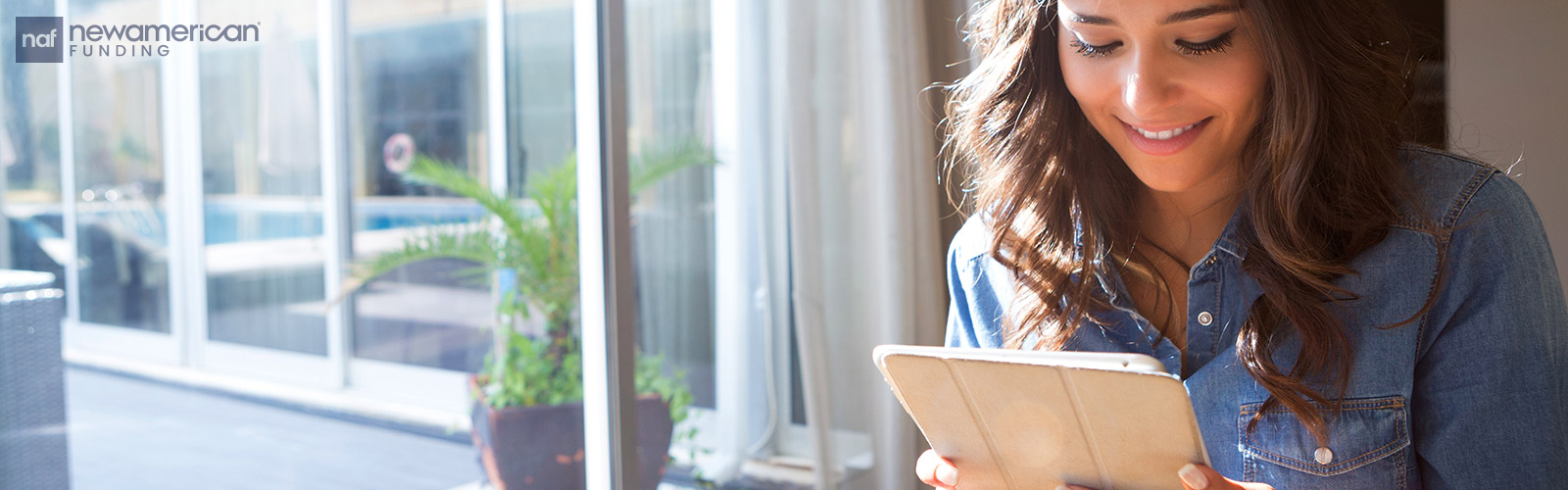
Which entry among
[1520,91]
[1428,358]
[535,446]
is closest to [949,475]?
[1428,358]

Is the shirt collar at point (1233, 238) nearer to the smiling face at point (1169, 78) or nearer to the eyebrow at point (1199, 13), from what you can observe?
the smiling face at point (1169, 78)

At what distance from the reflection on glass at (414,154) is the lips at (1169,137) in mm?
2067

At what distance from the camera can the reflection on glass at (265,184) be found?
206 cm

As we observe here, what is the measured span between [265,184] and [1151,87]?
2.04m

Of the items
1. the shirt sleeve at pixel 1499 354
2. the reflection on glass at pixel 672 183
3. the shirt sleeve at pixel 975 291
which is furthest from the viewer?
the reflection on glass at pixel 672 183

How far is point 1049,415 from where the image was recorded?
871mm

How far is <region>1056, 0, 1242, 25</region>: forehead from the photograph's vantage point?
0.97m

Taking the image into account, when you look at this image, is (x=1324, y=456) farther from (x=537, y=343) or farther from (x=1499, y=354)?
(x=537, y=343)

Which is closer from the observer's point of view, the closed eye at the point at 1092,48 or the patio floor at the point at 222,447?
the closed eye at the point at 1092,48

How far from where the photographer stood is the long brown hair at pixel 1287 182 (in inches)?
39.1

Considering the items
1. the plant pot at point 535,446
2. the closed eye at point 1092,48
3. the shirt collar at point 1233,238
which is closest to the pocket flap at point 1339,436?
the shirt collar at point 1233,238

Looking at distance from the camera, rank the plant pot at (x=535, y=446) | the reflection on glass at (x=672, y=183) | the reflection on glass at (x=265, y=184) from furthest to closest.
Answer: the reflection on glass at (x=672, y=183), the plant pot at (x=535, y=446), the reflection on glass at (x=265, y=184)

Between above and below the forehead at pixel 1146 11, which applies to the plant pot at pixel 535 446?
below

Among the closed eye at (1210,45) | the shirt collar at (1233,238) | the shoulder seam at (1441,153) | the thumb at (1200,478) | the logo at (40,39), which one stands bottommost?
the thumb at (1200,478)
